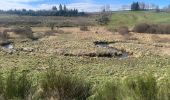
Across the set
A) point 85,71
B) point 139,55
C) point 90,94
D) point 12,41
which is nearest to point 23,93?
point 90,94

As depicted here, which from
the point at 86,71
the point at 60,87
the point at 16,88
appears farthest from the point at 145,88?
the point at 86,71

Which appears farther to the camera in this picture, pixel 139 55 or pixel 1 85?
pixel 139 55

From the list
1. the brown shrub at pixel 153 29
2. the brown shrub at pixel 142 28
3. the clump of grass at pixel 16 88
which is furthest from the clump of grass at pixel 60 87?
the brown shrub at pixel 142 28

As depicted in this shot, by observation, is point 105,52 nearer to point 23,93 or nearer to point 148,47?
point 148,47

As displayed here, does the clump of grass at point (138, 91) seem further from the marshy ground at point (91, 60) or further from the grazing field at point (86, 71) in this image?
the marshy ground at point (91, 60)

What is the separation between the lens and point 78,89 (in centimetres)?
1156

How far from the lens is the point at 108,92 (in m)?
10.4

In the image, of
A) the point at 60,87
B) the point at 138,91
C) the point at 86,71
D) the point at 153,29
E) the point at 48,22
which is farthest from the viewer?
the point at 48,22

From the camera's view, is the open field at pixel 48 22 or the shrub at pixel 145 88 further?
the open field at pixel 48 22

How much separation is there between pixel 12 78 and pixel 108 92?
2.61 meters

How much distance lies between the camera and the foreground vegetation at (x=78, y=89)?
974 centimetres

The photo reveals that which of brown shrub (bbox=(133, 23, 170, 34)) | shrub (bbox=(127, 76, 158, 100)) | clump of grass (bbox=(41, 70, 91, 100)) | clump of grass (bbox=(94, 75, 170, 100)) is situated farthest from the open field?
shrub (bbox=(127, 76, 158, 100))

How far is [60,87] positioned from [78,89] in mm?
538

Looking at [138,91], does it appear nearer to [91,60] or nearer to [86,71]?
[86,71]
